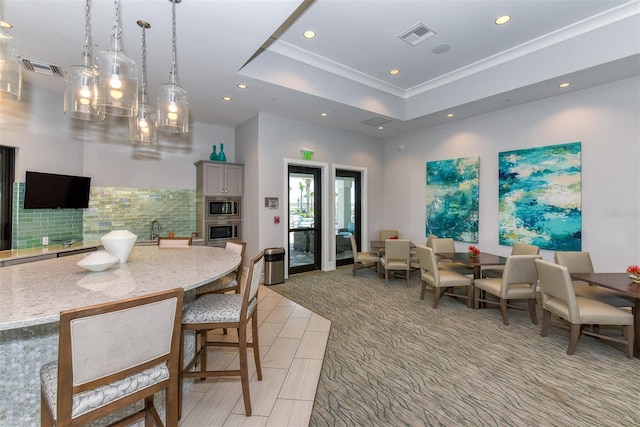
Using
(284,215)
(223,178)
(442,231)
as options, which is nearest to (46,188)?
(223,178)

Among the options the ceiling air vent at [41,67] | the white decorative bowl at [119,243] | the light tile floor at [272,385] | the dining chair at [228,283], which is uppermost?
the ceiling air vent at [41,67]

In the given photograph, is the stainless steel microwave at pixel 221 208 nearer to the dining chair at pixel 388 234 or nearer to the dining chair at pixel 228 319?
the dining chair at pixel 388 234

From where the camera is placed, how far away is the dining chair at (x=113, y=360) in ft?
3.41

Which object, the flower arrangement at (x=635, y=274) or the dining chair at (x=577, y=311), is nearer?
the dining chair at (x=577, y=311)

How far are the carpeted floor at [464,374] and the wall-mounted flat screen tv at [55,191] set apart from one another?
4.43 metres

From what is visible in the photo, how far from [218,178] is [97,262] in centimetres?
380

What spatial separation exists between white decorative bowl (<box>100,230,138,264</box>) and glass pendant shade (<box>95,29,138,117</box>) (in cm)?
103

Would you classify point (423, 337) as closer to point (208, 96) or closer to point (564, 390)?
point (564, 390)

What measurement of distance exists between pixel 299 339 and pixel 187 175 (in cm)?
435

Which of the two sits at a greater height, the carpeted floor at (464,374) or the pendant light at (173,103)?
the pendant light at (173,103)

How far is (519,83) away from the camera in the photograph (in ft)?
13.3

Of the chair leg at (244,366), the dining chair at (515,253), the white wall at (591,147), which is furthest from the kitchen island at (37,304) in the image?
the white wall at (591,147)

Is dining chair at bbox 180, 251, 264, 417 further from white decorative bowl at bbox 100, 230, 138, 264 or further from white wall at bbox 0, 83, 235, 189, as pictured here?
white wall at bbox 0, 83, 235, 189

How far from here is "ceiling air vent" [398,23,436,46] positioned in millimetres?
3521
